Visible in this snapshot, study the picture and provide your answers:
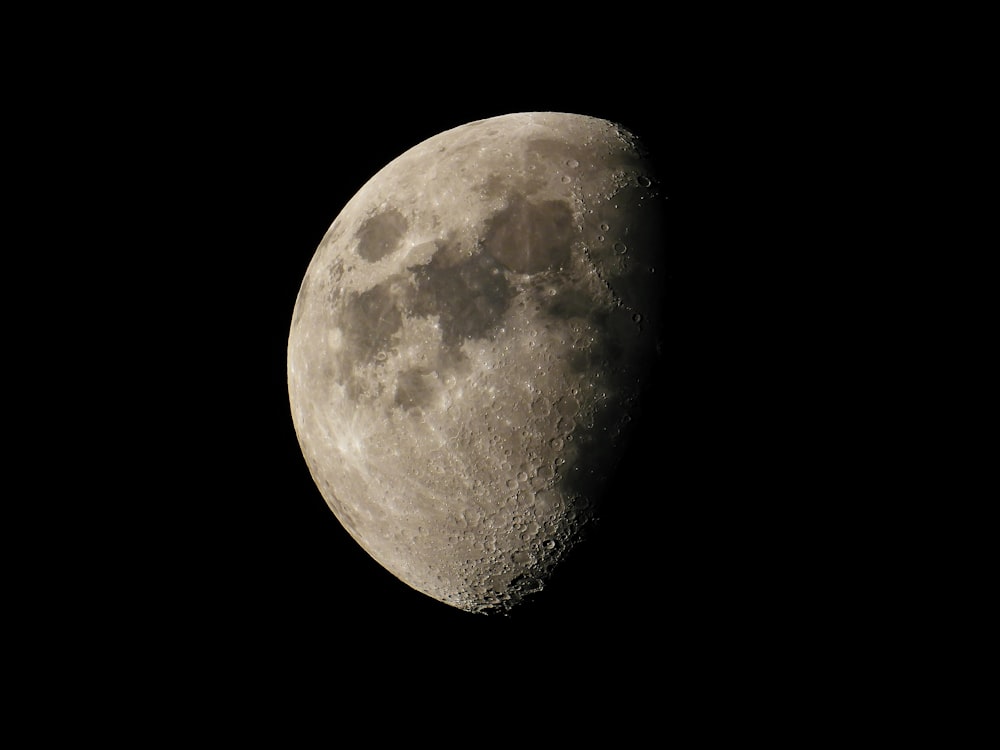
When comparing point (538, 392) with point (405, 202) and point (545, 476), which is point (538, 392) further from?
point (405, 202)

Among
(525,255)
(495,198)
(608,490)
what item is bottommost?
(608,490)

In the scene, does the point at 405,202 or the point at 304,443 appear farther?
the point at 304,443

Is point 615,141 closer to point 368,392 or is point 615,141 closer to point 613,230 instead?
point 613,230

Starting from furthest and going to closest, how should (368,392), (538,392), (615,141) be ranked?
(615,141) → (368,392) → (538,392)

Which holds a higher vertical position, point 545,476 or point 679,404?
point 679,404

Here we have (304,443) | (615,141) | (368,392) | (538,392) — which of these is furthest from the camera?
(304,443)

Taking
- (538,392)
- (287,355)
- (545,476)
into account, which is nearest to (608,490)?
(545,476)
